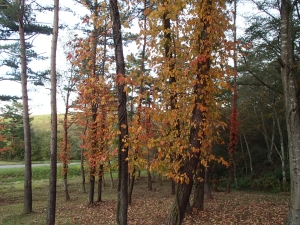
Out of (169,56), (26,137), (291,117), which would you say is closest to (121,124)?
(169,56)

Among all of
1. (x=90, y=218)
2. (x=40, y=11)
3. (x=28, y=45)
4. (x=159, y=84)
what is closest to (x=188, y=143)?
(x=159, y=84)

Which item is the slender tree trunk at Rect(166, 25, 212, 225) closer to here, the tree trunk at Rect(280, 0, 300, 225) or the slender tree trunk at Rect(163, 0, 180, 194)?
the slender tree trunk at Rect(163, 0, 180, 194)

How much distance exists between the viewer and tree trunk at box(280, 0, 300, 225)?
5902 mm

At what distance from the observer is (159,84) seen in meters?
5.15

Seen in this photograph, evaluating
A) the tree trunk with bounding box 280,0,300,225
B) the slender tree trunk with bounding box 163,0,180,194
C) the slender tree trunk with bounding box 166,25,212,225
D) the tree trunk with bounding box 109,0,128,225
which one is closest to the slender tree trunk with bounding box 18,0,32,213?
the tree trunk with bounding box 109,0,128,225

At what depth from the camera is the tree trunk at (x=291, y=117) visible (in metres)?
5.90

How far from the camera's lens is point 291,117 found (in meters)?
6.22

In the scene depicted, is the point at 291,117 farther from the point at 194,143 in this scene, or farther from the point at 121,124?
the point at 121,124

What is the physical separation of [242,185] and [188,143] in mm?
16600

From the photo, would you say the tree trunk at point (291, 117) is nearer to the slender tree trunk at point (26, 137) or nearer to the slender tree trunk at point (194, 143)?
the slender tree trunk at point (194, 143)

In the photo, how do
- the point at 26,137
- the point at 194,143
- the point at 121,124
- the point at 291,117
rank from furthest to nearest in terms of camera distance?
the point at 26,137
the point at 291,117
the point at 121,124
the point at 194,143

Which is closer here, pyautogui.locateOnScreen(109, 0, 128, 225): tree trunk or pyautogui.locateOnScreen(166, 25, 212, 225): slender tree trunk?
pyautogui.locateOnScreen(166, 25, 212, 225): slender tree trunk

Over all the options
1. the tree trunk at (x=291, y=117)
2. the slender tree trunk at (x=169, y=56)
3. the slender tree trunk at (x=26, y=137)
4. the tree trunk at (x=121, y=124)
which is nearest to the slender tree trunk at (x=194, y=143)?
the slender tree trunk at (x=169, y=56)

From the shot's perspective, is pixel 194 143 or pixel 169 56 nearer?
pixel 194 143
